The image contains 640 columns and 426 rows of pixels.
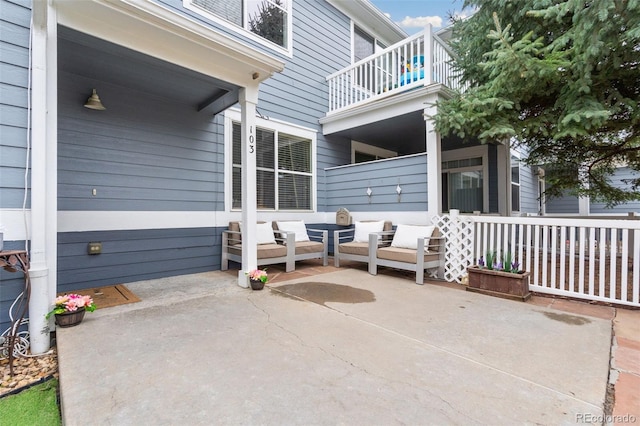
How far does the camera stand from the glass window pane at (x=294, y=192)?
247 inches

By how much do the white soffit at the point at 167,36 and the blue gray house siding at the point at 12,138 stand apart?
55 cm

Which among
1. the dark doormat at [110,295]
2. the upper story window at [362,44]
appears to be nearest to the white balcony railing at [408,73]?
the upper story window at [362,44]

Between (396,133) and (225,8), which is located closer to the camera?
(225,8)

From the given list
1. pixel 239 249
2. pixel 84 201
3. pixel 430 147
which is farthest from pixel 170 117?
pixel 430 147

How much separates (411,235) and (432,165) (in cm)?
122

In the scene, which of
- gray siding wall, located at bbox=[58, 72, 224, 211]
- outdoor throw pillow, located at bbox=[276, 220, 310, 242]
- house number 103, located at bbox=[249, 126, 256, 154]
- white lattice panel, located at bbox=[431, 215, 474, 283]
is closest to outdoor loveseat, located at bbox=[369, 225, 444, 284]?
white lattice panel, located at bbox=[431, 215, 474, 283]

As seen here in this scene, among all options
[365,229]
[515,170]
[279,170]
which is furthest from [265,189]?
[515,170]

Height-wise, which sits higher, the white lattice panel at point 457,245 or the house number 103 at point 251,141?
the house number 103 at point 251,141

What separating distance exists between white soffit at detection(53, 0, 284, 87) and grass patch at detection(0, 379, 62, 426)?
308 centimetres

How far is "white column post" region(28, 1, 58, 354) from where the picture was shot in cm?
248

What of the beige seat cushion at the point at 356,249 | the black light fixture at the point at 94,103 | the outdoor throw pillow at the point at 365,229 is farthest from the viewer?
the outdoor throw pillow at the point at 365,229

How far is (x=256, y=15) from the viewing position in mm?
5848

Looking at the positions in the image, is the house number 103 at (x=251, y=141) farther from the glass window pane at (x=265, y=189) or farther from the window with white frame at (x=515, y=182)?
the window with white frame at (x=515, y=182)

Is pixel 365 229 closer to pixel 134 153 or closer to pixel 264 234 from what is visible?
pixel 264 234
